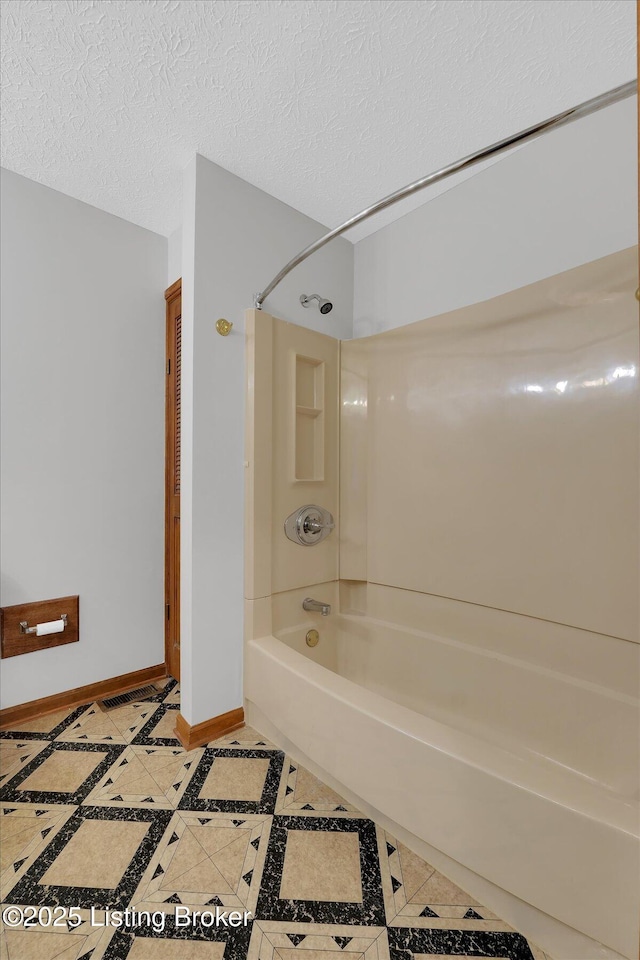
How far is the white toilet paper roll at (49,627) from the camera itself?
186 cm

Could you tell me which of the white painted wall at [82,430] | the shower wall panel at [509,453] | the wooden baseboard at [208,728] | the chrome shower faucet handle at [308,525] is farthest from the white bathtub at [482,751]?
the white painted wall at [82,430]

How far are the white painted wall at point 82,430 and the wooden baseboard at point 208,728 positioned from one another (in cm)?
63

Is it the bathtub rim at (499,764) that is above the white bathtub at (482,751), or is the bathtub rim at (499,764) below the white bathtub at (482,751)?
above

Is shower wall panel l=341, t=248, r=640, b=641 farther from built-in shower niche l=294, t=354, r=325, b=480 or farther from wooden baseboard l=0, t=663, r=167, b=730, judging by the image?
wooden baseboard l=0, t=663, r=167, b=730

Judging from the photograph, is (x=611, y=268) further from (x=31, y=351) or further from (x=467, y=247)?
(x=31, y=351)

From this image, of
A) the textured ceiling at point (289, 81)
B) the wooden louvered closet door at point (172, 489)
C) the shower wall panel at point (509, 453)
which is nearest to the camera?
the textured ceiling at point (289, 81)

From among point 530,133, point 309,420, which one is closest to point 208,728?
point 309,420

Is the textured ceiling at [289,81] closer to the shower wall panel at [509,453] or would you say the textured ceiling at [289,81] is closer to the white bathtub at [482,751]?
the shower wall panel at [509,453]

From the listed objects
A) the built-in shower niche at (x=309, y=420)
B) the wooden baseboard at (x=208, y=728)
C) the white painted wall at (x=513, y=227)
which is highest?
the white painted wall at (x=513, y=227)

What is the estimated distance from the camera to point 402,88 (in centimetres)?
144

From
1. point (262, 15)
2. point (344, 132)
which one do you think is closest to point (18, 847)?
point (262, 15)

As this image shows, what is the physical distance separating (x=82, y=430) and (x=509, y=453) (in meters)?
1.87

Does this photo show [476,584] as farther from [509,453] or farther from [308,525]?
[308,525]

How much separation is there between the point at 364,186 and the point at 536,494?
59.5 inches
